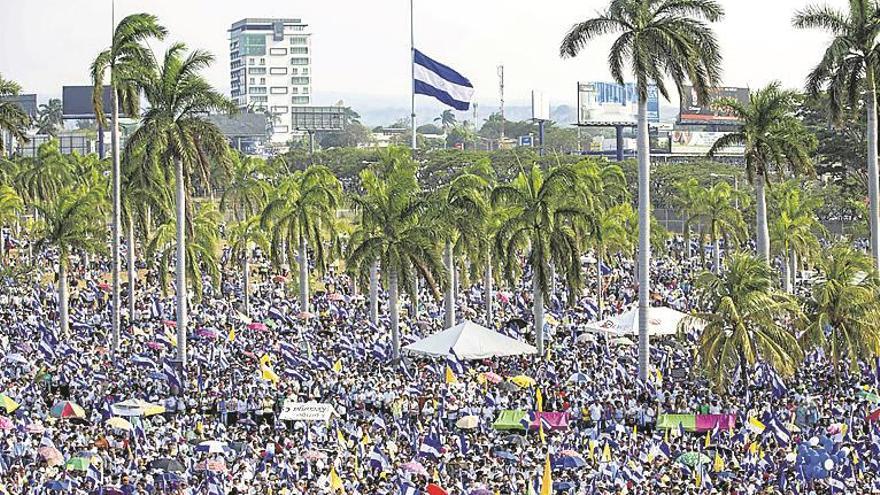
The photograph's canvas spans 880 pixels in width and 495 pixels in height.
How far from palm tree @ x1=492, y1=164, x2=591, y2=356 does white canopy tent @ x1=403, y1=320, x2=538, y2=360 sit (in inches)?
123

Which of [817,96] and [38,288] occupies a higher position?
[817,96]

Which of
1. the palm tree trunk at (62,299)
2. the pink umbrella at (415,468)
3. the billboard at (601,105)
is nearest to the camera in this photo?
the pink umbrella at (415,468)

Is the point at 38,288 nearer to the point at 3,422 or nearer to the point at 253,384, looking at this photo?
the point at 253,384

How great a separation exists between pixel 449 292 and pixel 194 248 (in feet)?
30.3

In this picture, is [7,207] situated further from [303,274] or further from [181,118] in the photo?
[181,118]

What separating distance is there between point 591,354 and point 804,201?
24.2 m

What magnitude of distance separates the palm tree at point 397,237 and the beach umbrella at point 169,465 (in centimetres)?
1597

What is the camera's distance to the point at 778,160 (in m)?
42.7

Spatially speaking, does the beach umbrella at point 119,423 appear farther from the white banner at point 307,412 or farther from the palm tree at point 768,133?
the palm tree at point 768,133

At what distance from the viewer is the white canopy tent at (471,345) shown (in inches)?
1457

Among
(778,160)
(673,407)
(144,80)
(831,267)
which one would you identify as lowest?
(673,407)

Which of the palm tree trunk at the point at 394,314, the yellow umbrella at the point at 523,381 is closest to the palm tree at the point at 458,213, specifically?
the palm tree trunk at the point at 394,314

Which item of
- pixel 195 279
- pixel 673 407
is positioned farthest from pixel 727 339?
pixel 195 279

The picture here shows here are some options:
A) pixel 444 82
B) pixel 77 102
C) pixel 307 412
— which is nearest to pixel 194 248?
pixel 307 412
